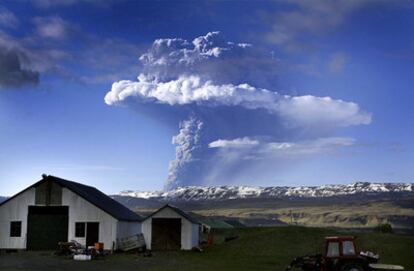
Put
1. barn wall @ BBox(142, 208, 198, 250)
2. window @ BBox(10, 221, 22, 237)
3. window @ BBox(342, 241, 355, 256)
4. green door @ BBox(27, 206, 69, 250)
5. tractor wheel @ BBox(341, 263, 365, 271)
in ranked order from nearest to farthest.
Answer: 1. tractor wheel @ BBox(341, 263, 365, 271)
2. window @ BBox(342, 241, 355, 256)
3. green door @ BBox(27, 206, 69, 250)
4. window @ BBox(10, 221, 22, 237)
5. barn wall @ BBox(142, 208, 198, 250)

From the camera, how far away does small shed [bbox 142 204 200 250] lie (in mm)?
50156

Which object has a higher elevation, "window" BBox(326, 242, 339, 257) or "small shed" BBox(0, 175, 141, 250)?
"small shed" BBox(0, 175, 141, 250)

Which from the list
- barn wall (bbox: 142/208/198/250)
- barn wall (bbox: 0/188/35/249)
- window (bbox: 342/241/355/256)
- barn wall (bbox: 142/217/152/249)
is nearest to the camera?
window (bbox: 342/241/355/256)

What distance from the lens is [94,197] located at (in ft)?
171

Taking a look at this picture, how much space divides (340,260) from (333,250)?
0.53 meters

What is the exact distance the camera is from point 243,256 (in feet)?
141

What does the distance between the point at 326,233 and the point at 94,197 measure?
73.0 feet

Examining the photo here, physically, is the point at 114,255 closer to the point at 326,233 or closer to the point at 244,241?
the point at 244,241

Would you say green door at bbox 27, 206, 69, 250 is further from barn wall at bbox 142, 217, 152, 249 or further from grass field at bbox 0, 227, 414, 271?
barn wall at bbox 142, 217, 152, 249

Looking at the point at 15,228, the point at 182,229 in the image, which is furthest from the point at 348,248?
the point at 15,228

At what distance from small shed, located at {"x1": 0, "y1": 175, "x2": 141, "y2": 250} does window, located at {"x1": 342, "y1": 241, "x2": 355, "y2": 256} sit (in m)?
26.9

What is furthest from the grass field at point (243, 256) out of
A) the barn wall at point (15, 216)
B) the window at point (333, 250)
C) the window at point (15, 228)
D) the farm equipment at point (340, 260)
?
the window at point (333, 250)

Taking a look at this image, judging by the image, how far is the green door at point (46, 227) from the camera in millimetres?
48875

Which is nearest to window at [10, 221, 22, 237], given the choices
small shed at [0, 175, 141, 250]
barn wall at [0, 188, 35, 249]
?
small shed at [0, 175, 141, 250]
